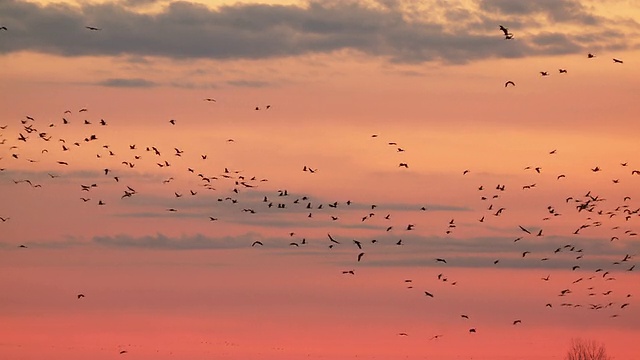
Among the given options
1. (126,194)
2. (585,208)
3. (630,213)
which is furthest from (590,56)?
(126,194)

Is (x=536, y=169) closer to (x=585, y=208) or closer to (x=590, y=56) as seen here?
(x=585, y=208)

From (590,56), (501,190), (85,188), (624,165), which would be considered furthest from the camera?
(85,188)

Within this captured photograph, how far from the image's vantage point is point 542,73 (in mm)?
132000

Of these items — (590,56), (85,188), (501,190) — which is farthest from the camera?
(85,188)

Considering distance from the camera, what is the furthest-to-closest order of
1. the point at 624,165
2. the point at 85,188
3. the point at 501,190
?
the point at 85,188 → the point at 501,190 → the point at 624,165

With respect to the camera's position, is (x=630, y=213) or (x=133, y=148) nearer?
(x=133, y=148)

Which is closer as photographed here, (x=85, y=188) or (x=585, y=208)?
(x=585, y=208)

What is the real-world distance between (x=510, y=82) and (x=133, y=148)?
26.6 m

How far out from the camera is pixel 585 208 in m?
141

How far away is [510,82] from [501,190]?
10664mm

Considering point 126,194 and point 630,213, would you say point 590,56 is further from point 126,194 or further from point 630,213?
point 126,194

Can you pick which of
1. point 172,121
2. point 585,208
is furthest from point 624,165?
point 172,121

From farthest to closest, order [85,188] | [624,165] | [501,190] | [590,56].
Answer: [85,188] < [501,190] < [624,165] < [590,56]

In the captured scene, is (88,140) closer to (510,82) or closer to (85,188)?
(85,188)
